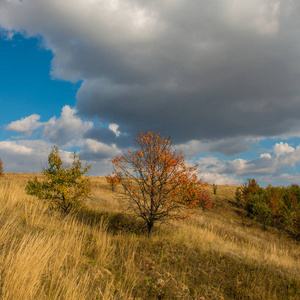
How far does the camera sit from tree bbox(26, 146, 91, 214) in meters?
10.8

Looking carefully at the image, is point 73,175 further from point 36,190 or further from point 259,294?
point 259,294

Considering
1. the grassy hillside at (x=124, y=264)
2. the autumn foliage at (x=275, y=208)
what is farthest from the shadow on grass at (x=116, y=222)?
the autumn foliage at (x=275, y=208)

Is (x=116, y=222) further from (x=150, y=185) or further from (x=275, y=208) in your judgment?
(x=275, y=208)

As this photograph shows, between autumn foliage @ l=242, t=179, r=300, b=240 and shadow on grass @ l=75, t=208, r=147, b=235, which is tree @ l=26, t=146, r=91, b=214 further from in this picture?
autumn foliage @ l=242, t=179, r=300, b=240

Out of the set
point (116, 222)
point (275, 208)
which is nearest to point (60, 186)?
point (116, 222)

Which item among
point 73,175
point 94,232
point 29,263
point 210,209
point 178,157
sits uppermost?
point 178,157

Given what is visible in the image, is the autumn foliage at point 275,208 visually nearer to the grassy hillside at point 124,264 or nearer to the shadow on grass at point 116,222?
the grassy hillside at point 124,264

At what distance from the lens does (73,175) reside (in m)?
11.5

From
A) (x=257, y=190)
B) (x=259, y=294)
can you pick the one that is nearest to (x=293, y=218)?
(x=257, y=190)

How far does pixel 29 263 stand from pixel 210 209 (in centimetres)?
3802

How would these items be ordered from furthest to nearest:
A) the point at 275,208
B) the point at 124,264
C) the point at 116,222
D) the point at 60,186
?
the point at 275,208
the point at 116,222
the point at 60,186
the point at 124,264

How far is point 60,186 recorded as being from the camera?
1076cm

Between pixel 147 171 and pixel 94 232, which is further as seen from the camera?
pixel 147 171

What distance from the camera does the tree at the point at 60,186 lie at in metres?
10.8
